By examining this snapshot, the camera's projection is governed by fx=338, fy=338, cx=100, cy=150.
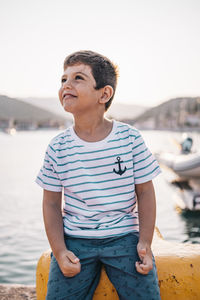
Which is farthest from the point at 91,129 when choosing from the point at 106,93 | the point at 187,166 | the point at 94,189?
the point at 187,166

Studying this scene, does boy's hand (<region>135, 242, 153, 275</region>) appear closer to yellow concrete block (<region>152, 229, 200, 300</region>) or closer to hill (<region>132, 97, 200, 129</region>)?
yellow concrete block (<region>152, 229, 200, 300</region>)

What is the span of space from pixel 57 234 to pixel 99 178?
1.05 feet

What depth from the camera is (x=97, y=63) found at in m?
1.62

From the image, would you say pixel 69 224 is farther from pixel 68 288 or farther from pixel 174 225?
pixel 174 225

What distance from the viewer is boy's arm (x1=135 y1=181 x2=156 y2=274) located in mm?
1432

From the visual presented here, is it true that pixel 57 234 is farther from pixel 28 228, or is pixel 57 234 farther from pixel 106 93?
pixel 28 228

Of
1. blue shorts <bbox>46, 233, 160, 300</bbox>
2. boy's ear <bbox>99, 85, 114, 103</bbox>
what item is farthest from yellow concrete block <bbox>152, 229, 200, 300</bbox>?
boy's ear <bbox>99, 85, 114, 103</bbox>

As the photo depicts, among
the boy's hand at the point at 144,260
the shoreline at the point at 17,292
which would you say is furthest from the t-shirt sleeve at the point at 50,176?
the shoreline at the point at 17,292

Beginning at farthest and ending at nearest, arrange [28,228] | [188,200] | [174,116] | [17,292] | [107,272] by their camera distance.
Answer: [174,116] < [188,200] < [28,228] < [17,292] < [107,272]

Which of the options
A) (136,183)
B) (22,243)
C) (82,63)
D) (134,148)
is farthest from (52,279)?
(22,243)

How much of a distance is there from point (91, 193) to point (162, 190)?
277 inches

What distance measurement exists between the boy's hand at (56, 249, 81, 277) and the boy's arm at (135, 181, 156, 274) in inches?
10.1

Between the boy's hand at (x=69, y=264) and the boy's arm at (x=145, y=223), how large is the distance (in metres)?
0.26

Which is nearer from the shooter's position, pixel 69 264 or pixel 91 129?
pixel 69 264
